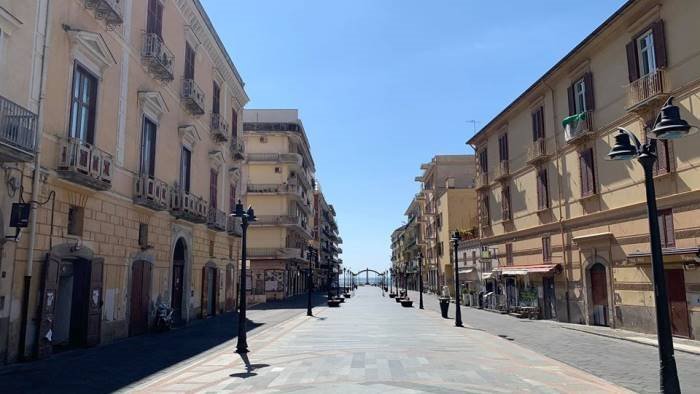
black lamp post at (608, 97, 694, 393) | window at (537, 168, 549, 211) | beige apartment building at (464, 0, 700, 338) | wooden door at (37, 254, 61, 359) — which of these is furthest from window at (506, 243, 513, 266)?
wooden door at (37, 254, 61, 359)

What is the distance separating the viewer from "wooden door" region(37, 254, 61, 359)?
12328 millimetres

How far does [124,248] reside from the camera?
16844mm

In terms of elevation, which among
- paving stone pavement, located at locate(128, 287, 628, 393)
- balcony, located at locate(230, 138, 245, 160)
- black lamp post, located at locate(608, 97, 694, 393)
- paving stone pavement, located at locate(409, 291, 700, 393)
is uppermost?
balcony, located at locate(230, 138, 245, 160)

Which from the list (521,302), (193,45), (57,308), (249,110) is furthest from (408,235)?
(57,308)

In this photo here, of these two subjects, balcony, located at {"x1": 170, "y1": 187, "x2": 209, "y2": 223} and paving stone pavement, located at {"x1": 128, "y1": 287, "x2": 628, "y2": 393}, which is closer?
paving stone pavement, located at {"x1": 128, "y1": 287, "x2": 628, "y2": 393}

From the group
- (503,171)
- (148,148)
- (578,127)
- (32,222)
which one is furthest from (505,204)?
(32,222)

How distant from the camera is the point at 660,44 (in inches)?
677

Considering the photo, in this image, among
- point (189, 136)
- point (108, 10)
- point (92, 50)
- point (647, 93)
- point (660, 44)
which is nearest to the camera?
point (92, 50)

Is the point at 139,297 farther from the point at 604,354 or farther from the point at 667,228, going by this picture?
the point at 667,228

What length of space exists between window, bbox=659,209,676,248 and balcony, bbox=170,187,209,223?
17.3 m

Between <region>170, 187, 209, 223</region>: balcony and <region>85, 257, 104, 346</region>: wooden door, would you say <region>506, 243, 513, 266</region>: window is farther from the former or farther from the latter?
<region>85, 257, 104, 346</region>: wooden door

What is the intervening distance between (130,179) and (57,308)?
4.70 metres

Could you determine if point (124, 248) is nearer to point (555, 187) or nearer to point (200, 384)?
point (200, 384)

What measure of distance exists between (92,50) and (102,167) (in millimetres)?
3321
